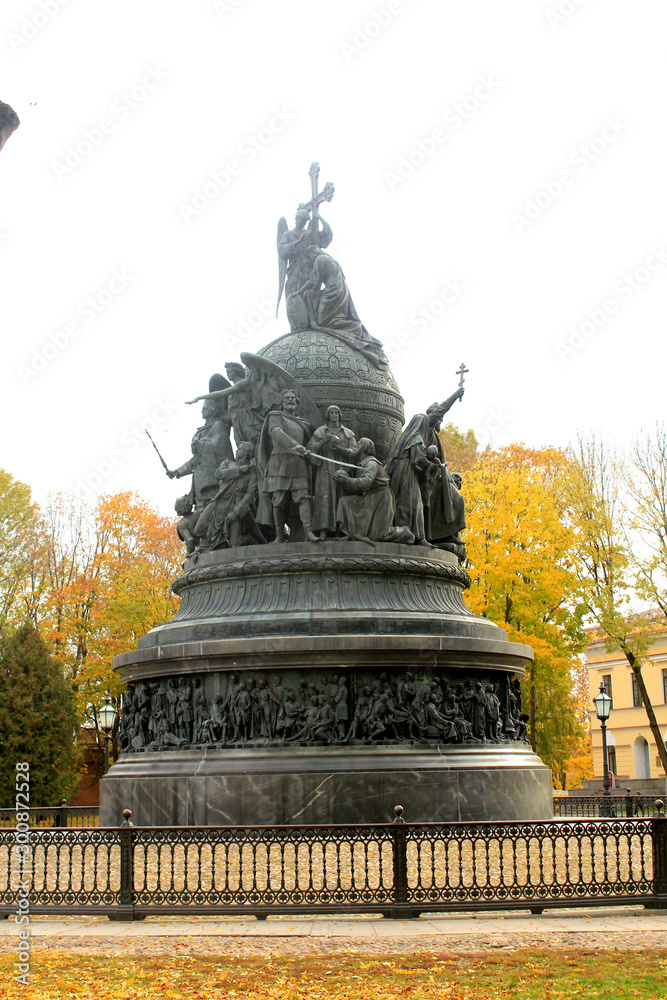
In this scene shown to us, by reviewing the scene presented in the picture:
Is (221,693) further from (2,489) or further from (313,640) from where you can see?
(2,489)

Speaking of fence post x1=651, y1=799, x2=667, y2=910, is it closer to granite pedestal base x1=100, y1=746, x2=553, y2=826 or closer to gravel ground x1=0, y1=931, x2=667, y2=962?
gravel ground x1=0, y1=931, x2=667, y2=962

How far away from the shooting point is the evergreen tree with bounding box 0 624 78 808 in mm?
32469

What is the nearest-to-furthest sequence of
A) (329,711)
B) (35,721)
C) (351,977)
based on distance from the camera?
(351,977) → (329,711) → (35,721)

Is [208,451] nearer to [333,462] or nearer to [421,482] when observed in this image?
[333,462]

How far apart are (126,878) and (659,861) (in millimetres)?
5673

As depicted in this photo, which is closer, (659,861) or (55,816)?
(659,861)

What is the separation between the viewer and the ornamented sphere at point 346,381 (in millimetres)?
21766

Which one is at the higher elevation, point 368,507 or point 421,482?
point 421,482

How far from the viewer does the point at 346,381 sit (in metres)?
21.9

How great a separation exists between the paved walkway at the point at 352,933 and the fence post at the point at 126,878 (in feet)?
0.52

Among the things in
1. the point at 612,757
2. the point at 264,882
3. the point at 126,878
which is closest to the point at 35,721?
the point at 264,882

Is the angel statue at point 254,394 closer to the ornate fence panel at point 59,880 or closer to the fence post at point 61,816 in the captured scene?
the fence post at point 61,816

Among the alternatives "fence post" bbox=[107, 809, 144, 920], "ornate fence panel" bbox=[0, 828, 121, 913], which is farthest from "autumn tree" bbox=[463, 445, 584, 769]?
"fence post" bbox=[107, 809, 144, 920]

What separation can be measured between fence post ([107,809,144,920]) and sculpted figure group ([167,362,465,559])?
8463 millimetres
